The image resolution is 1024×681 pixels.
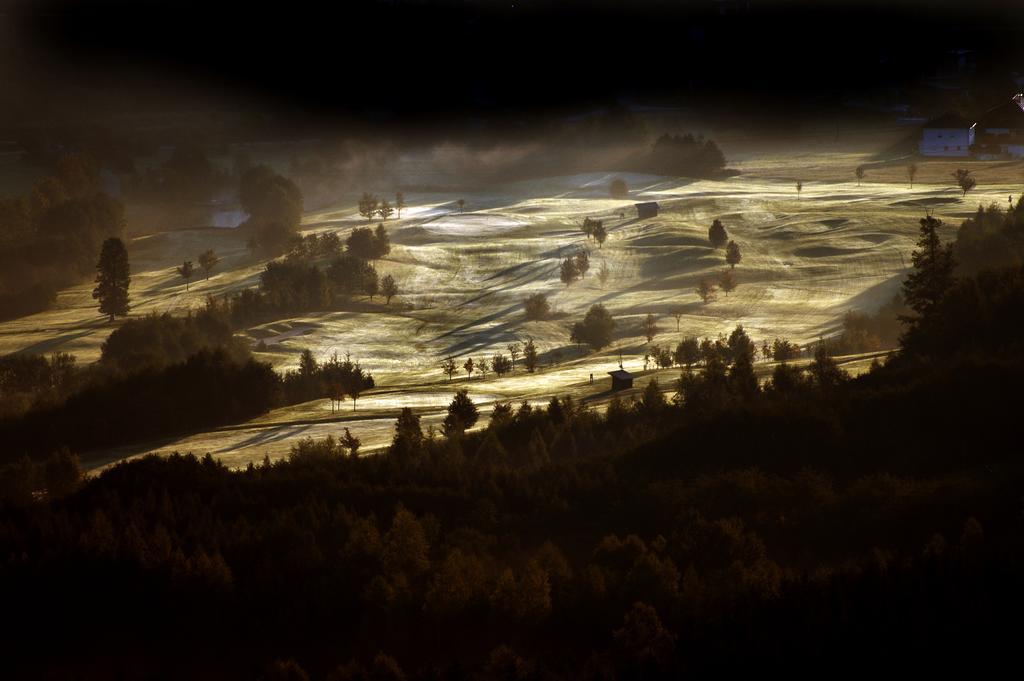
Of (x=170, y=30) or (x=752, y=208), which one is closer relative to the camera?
(x=752, y=208)

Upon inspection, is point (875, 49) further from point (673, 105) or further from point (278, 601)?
point (278, 601)

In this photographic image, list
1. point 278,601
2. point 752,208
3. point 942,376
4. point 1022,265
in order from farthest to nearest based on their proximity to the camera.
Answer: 1. point 752,208
2. point 1022,265
3. point 942,376
4. point 278,601

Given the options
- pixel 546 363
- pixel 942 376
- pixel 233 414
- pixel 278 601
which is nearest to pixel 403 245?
pixel 546 363

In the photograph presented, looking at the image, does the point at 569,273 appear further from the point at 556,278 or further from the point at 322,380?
the point at 322,380

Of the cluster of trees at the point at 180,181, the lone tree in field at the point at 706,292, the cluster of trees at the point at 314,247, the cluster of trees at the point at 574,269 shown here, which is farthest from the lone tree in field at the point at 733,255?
the cluster of trees at the point at 180,181

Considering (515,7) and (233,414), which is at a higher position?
(515,7)

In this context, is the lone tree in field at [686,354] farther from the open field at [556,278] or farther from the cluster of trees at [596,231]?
the cluster of trees at [596,231]

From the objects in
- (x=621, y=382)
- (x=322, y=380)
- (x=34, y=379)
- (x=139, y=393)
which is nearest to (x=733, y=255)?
(x=621, y=382)

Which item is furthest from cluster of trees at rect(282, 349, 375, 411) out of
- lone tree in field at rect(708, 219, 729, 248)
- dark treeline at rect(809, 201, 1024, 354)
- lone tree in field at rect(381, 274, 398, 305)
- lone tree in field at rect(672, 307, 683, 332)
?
lone tree in field at rect(708, 219, 729, 248)
